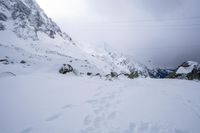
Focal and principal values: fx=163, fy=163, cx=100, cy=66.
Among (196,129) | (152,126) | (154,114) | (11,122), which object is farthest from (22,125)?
(196,129)

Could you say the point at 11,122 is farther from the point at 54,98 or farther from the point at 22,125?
the point at 54,98

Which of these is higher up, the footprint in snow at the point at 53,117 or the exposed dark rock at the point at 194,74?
the exposed dark rock at the point at 194,74

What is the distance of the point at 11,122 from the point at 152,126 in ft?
14.5

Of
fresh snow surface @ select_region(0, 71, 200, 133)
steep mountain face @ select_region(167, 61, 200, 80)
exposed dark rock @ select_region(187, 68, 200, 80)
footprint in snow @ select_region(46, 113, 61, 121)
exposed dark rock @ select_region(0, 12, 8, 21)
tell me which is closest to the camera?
fresh snow surface @ select_region(0, 71, 200, 133)

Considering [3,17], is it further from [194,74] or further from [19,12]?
[194,74]

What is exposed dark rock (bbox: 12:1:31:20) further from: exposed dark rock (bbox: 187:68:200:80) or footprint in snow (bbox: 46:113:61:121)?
footprint in snow (bbox: 46:113:61:121)

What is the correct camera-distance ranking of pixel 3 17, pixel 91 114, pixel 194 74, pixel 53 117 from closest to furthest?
pixel 53 117
pixel 91 114
pixel 194 74
pixel 3 17

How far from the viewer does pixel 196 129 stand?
16.7ft

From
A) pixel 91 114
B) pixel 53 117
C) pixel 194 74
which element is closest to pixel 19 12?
pixel 194 74

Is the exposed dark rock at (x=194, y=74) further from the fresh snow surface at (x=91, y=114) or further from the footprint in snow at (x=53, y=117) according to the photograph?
the footprint in snow at (x=53, y=117)

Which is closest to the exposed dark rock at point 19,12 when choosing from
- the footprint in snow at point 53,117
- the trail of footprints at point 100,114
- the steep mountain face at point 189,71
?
the steep mountain face at point 189,71

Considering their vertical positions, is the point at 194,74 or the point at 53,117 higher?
the point at 194,74

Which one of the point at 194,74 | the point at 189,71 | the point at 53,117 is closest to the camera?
the point at 53,117

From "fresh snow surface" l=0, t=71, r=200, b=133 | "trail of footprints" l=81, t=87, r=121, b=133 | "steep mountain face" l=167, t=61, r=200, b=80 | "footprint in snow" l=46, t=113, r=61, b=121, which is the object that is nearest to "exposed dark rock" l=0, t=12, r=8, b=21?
"steep mountain face" l=167, t=61, r=200, b=80
